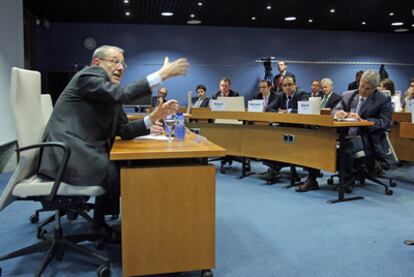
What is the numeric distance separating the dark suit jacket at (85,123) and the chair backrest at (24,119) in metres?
0.09

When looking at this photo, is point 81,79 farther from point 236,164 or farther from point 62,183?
point 236,164

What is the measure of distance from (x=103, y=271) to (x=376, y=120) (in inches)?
121

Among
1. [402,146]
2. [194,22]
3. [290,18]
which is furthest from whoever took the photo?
[194,22]

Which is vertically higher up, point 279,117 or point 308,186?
Answer: point 279,117

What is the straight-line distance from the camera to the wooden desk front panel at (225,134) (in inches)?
196

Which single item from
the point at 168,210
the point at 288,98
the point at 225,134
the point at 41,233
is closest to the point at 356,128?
the point at 288,98

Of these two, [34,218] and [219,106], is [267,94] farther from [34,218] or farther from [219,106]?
[34,218]

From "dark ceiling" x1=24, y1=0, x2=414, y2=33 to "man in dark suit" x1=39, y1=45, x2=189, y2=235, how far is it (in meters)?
5.21

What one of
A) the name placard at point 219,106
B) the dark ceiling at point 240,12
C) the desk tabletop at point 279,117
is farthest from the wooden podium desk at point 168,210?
the dark ceiling at point 240,12

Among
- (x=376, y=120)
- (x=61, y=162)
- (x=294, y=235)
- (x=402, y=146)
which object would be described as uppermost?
(x=376, y=120)

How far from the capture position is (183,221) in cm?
202

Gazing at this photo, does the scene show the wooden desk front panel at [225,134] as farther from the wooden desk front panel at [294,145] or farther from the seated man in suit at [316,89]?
the seated man in suit at [316,89]

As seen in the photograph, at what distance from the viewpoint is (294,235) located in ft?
9.23

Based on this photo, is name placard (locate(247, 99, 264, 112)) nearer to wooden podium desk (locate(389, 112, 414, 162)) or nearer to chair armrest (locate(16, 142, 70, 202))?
wooden podium desk (locate(389, 112, 414, 162))
